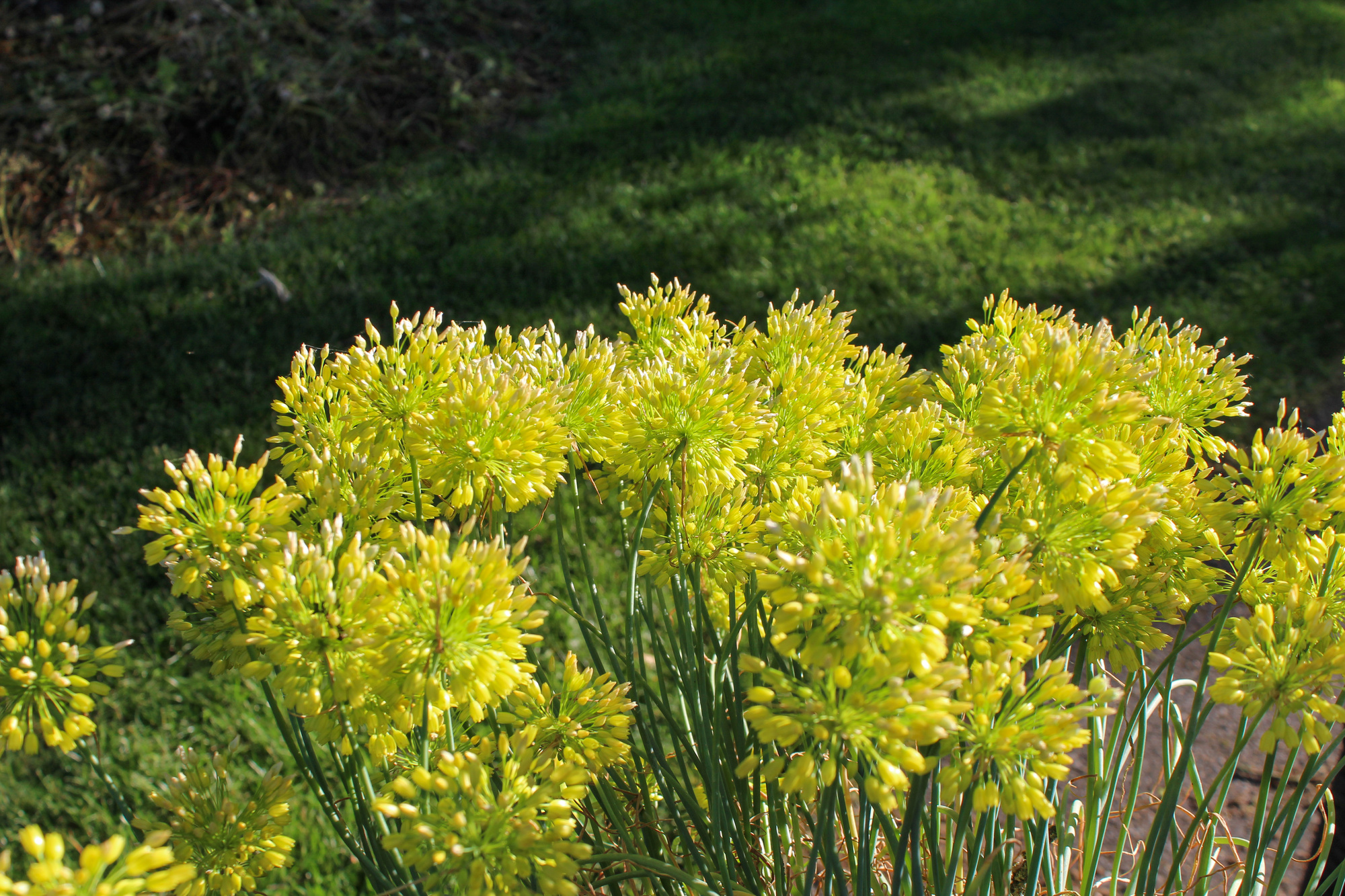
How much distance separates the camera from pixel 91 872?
Answer: 799 mm

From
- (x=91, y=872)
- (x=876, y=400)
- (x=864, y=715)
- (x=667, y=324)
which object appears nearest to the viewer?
(x=91, y=872)

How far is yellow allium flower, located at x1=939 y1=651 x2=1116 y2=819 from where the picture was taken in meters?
0.94

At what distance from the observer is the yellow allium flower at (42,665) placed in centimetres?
100

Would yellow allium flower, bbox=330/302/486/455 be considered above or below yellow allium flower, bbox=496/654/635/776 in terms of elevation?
above

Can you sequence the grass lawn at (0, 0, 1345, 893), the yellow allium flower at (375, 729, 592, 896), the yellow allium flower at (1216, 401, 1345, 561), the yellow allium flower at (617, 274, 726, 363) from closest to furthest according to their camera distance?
the yellow allium flower at (375, 729, 592, 896)
the yellow allium flower at (1216, 401, 1345, 561)
the yellow allium flower at (617, 274, 726, 363)
the grass lawn at (0, 0, 1345, 893)

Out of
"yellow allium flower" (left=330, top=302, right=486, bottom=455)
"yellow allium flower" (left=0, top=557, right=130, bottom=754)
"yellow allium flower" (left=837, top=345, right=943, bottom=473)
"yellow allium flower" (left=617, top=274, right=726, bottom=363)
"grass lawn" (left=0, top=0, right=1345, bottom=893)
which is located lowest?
"yellow allium flower" (left=0, top=557, right=130, bottom=754)

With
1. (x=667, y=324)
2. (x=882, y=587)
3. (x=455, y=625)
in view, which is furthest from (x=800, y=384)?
(x=455, y=625)

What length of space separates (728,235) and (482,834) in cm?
473

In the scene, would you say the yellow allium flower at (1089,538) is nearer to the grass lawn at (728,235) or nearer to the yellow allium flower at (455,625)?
the yellow allium flower at (455,625)

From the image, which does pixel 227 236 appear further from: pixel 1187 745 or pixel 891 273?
pixel 1187 745

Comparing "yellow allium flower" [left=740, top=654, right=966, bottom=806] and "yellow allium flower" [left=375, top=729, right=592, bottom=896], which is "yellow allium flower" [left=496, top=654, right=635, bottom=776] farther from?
"yellow allium flower" [left=740, top=654, right=966, bottom=806]

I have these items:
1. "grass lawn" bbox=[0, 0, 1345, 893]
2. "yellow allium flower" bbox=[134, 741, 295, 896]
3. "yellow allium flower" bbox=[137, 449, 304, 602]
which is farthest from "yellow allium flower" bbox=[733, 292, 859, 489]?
"grass lawn" bbox=[0, 0, 1345, 893]

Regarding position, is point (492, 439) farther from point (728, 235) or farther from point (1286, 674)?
point (728, 235)

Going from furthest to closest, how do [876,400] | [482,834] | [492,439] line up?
[876,400] < [492,439] < [482,834]
